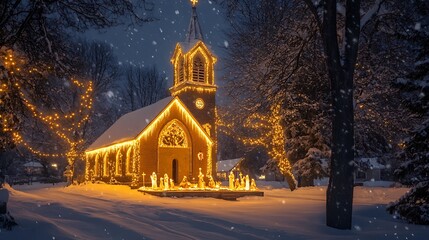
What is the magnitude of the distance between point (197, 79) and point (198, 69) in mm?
983

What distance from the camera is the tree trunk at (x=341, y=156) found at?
12672 mm

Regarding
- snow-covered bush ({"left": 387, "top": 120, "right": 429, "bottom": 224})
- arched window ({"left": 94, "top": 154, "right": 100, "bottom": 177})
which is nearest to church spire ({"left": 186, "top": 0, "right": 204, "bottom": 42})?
arched window ({"left": 94, "top": 154, "right": 100, "bottom": 177})

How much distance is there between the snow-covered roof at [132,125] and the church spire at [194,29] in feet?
27.6

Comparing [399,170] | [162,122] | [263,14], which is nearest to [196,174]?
[162,122]

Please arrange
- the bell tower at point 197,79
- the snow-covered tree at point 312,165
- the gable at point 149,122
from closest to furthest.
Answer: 1. the snow-covered tree at point 312,165
2. the gable at point 149,122
3. the bell tower at point 197,79

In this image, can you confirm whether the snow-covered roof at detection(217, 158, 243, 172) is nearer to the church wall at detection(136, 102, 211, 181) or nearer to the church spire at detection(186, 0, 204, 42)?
the church spire at detection(186, 0, 204, 42)

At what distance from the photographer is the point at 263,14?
29391 mm

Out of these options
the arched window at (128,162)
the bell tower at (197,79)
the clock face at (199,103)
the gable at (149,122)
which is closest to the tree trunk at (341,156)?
the gable at (149,122)

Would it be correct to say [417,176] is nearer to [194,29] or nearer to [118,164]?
[118,164]

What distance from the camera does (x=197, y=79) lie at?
4025cm

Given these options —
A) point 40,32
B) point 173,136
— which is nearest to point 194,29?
point 173,136

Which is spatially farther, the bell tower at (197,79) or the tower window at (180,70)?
the tower window at (180,70)

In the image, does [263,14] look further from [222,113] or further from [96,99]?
[96,99]

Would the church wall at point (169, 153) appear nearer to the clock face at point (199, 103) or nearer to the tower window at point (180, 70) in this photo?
the clock face at point (199, 103)
